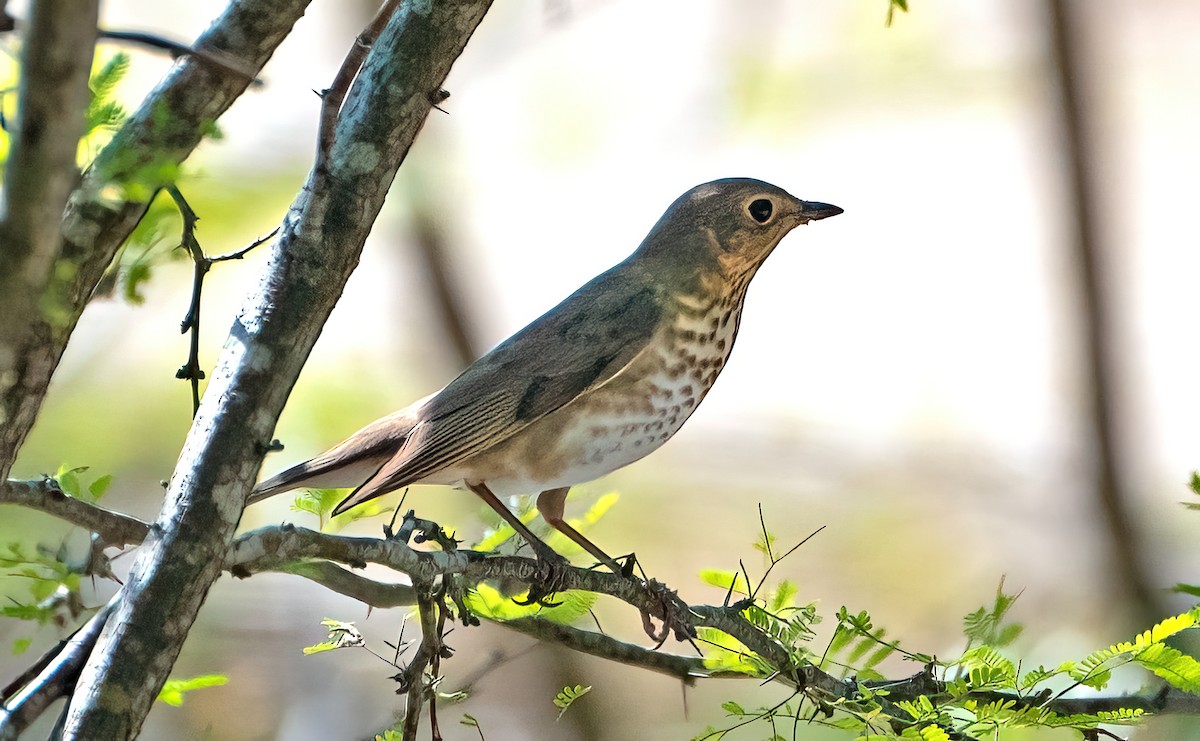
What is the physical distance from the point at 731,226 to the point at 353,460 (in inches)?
52.4

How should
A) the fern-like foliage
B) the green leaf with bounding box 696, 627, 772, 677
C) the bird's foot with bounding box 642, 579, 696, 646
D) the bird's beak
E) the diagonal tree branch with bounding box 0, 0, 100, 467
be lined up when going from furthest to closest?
1. the bird's beak
2. the bird's foot with bounding box 642, 579, 696, 646
3. the green leaf with bounding box 696, 627, 772, 677
4. the fern-like foliage
5. the diagonal tree branch with bounding box 0, 0, 100, 467

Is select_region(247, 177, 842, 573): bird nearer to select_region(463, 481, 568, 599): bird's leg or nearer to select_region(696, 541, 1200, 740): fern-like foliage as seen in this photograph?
select_region(463, 481, 568, 599): bird's leg

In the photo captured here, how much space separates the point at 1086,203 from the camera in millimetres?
6215

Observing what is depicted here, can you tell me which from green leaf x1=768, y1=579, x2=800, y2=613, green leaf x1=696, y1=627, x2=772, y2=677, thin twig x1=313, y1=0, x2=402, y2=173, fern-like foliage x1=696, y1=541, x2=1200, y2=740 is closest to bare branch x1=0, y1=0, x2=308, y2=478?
thin twig x1=313, y1=0, x2=402, y2=173

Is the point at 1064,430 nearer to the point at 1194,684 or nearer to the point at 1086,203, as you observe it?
the point at 1086,203

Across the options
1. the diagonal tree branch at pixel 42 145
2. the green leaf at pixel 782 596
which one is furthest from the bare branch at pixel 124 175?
the green leaf at pixel 782 596

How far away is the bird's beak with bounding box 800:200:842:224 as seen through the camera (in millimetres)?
3398

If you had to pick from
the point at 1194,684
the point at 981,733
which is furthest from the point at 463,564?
the point at 1194,684

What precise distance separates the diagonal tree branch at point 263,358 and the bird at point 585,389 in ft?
3.12

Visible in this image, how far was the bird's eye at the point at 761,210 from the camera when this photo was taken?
3.48 metres

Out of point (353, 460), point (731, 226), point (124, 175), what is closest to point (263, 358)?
point (124, 175)

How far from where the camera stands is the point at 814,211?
342cm

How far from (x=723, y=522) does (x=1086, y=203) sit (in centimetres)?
274

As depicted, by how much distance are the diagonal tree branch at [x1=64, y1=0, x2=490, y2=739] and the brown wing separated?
0.98 m
